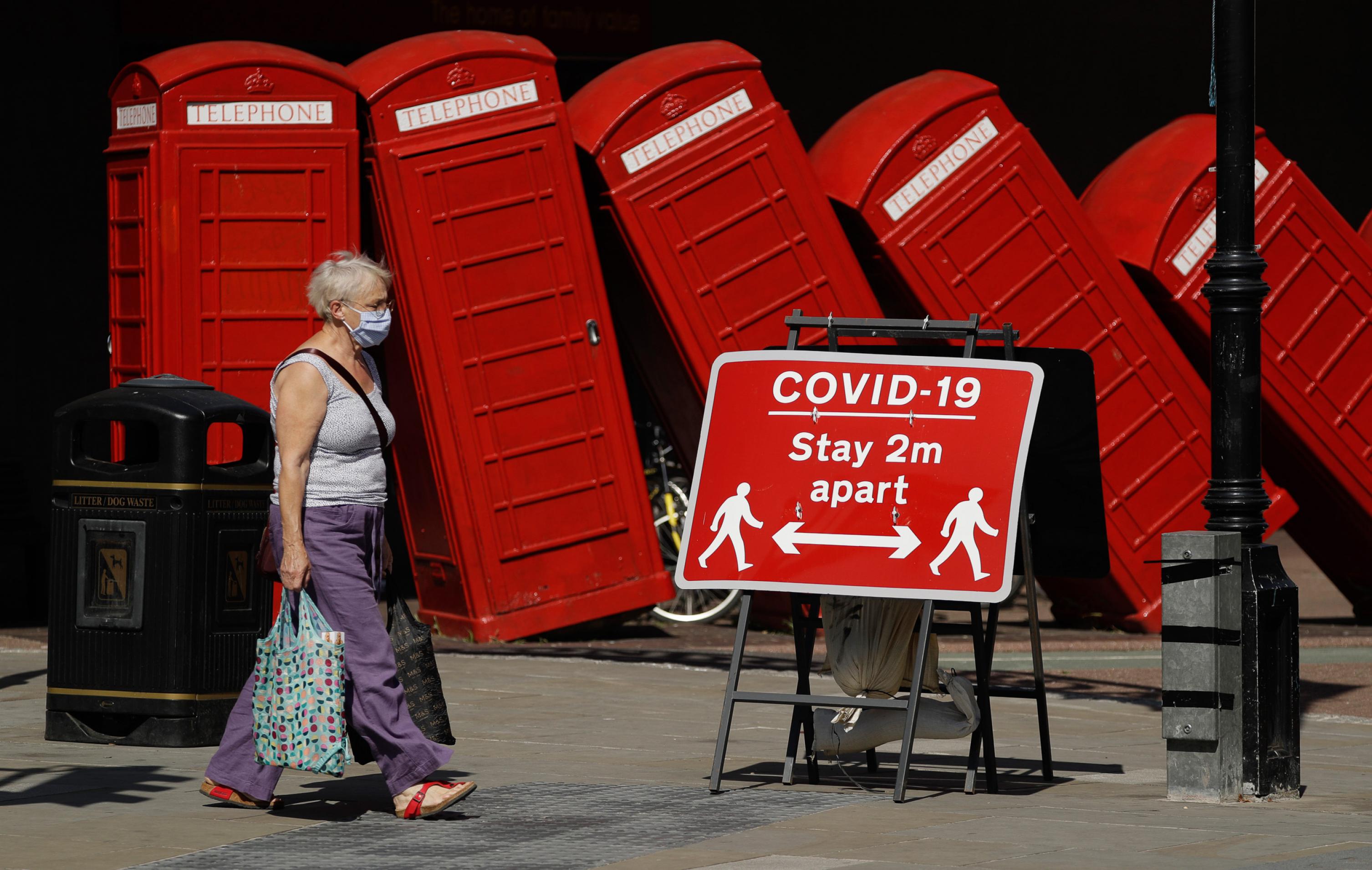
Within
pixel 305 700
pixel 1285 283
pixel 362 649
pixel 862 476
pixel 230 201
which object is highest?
pixel 230 201

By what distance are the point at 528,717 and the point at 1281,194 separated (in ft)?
20.4

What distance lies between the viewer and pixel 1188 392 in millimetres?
11984

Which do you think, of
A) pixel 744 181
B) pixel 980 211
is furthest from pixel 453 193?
pixel 980 211

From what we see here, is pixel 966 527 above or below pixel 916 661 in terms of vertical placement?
above

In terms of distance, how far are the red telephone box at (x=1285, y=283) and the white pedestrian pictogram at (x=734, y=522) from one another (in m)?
5.63

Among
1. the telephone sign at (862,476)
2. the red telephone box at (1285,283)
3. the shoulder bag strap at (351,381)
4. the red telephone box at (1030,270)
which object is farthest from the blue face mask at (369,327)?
the red telephone box at (1285,283)

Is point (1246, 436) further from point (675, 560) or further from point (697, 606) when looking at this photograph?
point (675, 560)

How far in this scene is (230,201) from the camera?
34.4 ft

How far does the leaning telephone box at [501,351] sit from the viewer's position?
10.8 metres

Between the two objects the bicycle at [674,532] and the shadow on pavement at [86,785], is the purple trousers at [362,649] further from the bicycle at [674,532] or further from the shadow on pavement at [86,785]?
the bicycle at [674,532]

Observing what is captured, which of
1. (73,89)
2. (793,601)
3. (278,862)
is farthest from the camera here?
(73,89)

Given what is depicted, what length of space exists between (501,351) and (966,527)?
185 inches

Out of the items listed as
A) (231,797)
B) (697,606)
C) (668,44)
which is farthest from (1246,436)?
(668,44)

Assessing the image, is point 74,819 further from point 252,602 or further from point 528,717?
point 528,717
